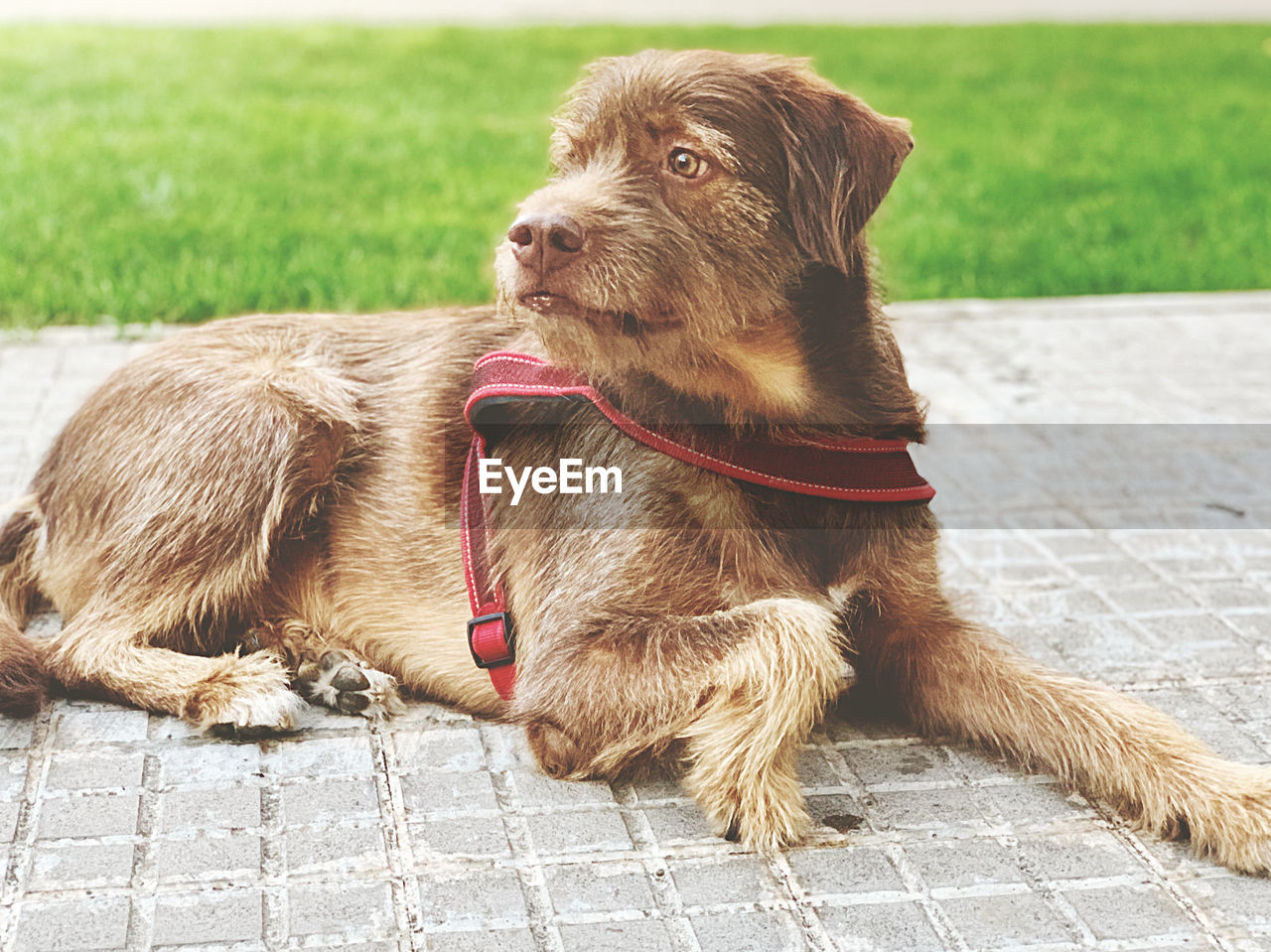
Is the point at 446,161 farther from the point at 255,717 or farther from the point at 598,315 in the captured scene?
the point at 598,315

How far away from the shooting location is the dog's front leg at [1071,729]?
3043 mm

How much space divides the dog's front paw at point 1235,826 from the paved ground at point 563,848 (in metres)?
0.04

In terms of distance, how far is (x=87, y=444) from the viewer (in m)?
3.89

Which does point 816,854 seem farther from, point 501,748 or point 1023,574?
point 1023,574

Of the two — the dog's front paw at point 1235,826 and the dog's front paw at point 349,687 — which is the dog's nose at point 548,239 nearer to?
the dog's front paw at point 349,687

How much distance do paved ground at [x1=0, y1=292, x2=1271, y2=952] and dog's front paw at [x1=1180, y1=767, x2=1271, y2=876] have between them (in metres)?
0.04

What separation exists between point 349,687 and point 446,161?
25.2 ft

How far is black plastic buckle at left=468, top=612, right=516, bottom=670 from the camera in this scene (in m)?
3.45

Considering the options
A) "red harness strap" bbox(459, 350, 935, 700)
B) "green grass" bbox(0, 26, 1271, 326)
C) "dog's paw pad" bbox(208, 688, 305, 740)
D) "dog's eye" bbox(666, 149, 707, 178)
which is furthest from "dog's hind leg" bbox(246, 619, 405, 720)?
"green grass" bbox(0, 26, 1271, 326)

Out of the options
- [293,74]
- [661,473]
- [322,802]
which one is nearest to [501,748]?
[322,802]

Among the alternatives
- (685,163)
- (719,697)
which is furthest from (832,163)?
(719,697)

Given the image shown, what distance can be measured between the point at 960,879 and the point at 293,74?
13.0 meters

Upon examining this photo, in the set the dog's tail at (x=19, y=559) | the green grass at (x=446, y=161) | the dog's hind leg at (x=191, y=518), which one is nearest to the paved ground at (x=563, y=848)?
the dog's hind leg at (x=191, y=518)

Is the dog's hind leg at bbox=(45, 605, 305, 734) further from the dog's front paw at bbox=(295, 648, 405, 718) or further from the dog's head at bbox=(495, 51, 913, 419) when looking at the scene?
the dog's head at bbox=(495, 51, 913, 419)
